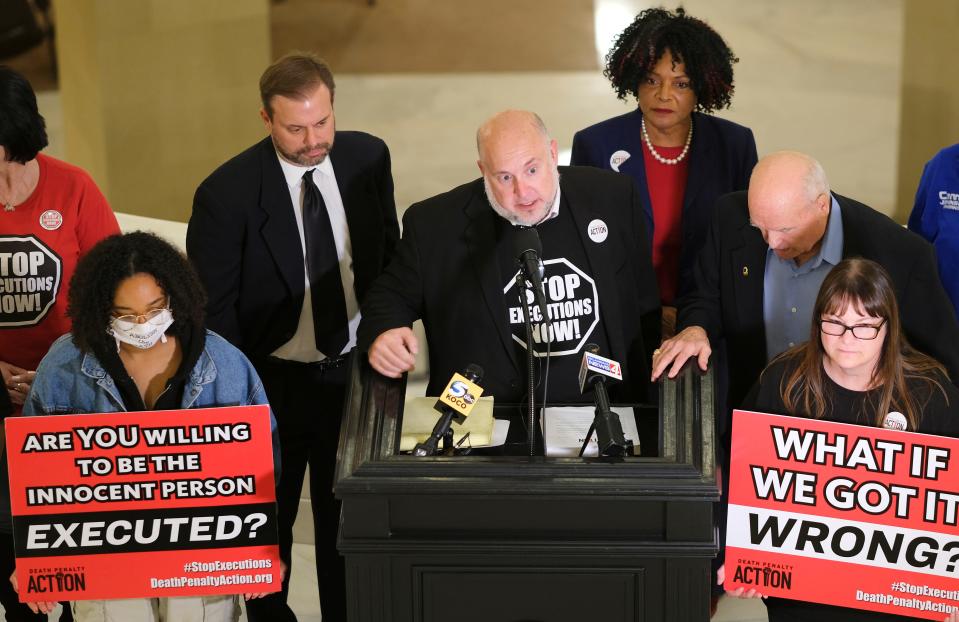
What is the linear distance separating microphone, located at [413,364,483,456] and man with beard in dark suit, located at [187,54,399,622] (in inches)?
34.8

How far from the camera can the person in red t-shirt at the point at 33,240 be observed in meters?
3.47

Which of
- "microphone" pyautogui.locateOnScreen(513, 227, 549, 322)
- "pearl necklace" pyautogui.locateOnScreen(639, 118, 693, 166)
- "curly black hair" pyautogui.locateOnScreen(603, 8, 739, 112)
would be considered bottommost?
"microphone" pyautogui.locateOnScreen(513, 227, 549, 322)

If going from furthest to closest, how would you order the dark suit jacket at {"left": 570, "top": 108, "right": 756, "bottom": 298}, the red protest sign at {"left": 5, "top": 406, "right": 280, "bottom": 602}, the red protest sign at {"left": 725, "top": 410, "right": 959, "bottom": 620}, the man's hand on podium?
the dark suit jacket at {"left": 570, "top": 108, "right": 756, "bottom": 298} < the man's hand on podium < the red protest sign at {"left": 5, "top": 406, "right": 280, "bottom": 602} < the red protest sign at {"left": 725, "top": 410, "right": 959, "bottom": 620}

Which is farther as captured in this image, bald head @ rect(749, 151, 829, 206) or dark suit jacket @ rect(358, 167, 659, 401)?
dark suit jacket @ rect(358, 167, 659, 401)

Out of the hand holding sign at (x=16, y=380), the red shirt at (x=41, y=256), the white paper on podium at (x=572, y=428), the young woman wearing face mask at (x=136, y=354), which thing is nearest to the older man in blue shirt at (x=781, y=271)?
the white paper on podium at (x=572, y=428)

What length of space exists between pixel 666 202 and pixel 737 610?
1347mm

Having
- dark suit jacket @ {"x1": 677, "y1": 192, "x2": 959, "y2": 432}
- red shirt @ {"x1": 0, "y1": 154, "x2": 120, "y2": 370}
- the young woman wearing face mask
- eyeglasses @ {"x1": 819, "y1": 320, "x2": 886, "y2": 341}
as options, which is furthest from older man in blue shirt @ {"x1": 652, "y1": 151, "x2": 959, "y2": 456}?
red shirt @ {"x1": 0, "y1": 154, "x2": 120, "y2": 370}

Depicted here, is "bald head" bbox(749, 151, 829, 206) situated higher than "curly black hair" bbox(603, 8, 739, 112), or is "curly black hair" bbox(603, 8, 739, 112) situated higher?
"curly black hair" bbox(603, 8, 739, 112)

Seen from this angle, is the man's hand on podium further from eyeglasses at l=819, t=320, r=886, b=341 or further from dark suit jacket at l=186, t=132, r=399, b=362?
eyeglasses at l=819, t=320, r=886, b=341

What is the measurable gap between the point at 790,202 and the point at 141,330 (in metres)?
1.55

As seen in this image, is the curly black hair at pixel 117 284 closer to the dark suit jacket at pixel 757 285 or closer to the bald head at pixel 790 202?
the dark suit jacket at pixel 757 285

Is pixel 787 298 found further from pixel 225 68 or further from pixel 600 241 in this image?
pixel 225 68

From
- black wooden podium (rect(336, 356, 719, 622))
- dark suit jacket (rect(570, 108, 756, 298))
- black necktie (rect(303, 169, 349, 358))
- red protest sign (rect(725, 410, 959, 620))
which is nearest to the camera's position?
black wooden podium (rect(336, 356, 719, 622))

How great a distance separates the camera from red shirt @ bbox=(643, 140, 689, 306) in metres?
3.89
